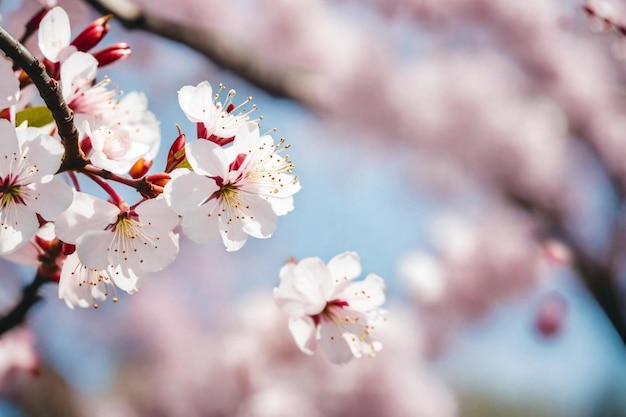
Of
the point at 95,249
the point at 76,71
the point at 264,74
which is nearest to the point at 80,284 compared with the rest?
the point at 95,249

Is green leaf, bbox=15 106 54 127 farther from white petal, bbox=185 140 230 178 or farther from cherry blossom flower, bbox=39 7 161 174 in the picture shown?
white petal, bbox=185 140 230 178

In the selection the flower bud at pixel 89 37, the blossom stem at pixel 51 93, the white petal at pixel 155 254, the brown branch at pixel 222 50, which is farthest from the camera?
the brown branch at pixel 222 50

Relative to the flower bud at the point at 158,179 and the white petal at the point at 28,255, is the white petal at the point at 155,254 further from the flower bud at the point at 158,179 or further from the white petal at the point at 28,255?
the white petal at the point at 28,255

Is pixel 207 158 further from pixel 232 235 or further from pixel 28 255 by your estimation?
pixel 28 255

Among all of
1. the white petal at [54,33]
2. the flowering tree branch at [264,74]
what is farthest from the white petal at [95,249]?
the flowering tree branch at [264,74]

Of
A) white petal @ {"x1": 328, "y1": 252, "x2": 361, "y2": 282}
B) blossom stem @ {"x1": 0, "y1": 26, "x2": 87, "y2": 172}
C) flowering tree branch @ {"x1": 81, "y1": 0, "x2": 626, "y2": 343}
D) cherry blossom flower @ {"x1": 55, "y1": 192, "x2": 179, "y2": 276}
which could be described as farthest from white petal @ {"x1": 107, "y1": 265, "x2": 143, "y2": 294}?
flowering tree branch @ {"x1": 81, "y1": 0, "x2": 626, "y2": 343}

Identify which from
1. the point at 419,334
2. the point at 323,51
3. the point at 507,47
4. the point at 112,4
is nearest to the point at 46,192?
the point at 112,4
